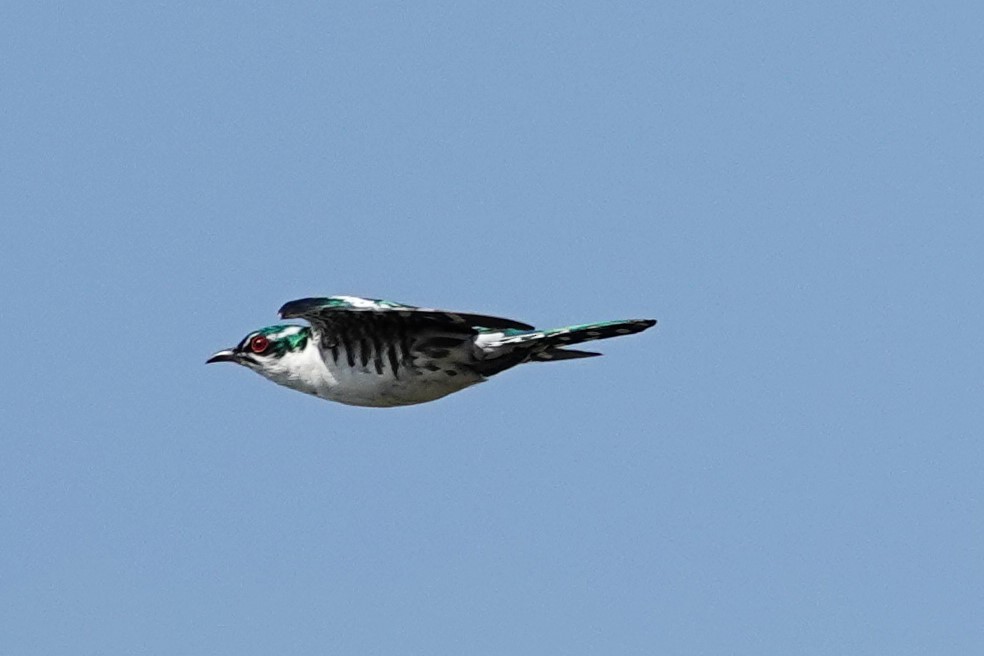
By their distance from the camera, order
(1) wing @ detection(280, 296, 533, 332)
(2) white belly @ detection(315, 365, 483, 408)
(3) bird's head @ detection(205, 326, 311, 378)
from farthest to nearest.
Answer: (3) bird's head @ detection(205, 326, 311, 378) → (2) white belly @ detection(315, 365, 483, 408) → (1) wing @ detection(280, 296, 533, 332)

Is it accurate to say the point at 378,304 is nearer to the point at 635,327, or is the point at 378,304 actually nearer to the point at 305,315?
the point at 305,315

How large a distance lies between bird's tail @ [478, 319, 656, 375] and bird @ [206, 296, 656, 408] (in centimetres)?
1

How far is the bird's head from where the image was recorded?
23.2 meters

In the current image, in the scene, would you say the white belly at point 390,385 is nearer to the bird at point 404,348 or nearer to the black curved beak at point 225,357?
the bird at point 404,348

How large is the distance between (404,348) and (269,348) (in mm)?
2458

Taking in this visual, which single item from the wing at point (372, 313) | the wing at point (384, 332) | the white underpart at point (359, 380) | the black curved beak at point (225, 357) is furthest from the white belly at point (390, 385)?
the black curved beak at point (225, 357)

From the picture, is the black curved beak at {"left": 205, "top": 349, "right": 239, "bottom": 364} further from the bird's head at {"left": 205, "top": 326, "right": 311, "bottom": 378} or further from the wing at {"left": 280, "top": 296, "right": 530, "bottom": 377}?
the wing at {"left": 280, "top": 296, "right": 530, "bottom": 377}

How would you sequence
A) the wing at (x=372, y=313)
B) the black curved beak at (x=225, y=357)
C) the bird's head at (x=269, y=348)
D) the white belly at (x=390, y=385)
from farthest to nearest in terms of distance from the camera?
the black curved beak at (x=225, y=357)
the bird's head at (x=269, y=348)
the white belly at (x=390, y=385)
the wing at (x=372, y=313)

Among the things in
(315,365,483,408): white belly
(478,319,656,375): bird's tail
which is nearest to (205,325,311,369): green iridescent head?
(315,365,483,408): white belly

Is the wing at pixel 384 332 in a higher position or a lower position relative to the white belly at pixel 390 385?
higher

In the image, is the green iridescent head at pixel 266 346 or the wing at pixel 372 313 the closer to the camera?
the wing at pixel 372 313

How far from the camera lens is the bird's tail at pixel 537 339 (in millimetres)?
21250

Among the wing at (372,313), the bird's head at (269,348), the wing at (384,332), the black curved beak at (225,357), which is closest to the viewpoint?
the wing at (372,313)

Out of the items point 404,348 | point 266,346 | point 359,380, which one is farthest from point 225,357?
point 404,348
